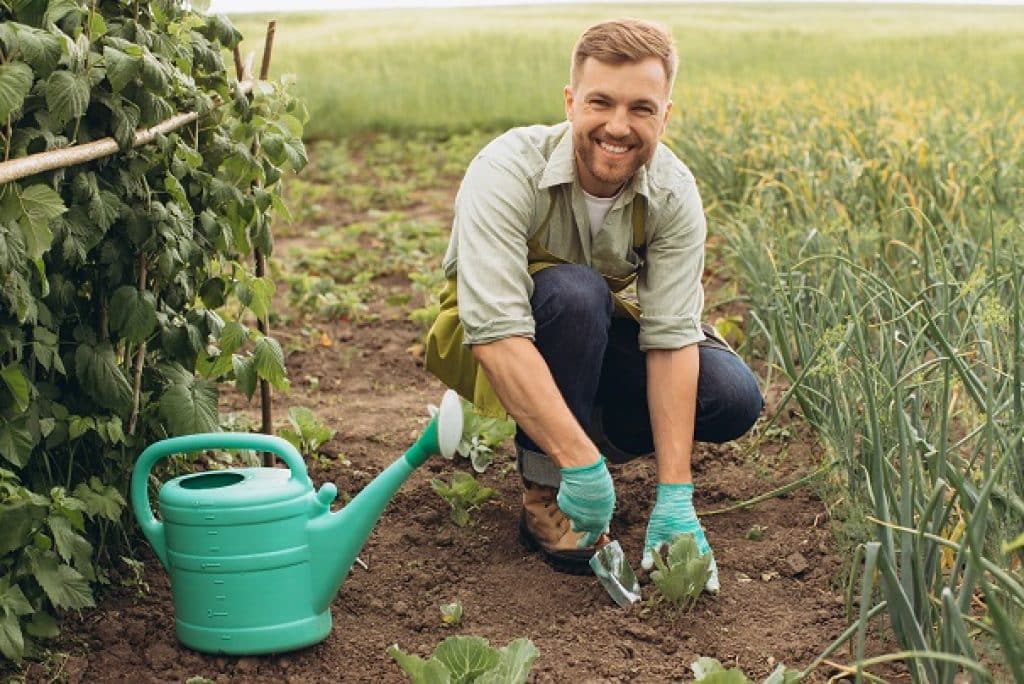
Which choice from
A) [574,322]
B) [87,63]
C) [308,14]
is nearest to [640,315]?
[574,322]

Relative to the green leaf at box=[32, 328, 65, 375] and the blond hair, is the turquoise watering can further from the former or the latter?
the blond hair

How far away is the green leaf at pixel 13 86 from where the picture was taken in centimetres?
179

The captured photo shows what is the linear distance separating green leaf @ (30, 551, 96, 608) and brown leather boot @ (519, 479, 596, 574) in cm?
82

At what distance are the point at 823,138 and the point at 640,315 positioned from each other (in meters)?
2.63

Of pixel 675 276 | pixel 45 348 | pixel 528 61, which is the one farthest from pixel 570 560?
pixel 528 61

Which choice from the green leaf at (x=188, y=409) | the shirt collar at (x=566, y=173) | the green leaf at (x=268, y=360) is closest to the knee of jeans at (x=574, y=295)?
the shirt collar at (x=566, y=173)

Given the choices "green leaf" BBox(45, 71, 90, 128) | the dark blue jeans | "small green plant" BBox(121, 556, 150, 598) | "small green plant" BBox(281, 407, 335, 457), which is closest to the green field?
"small green plant" BBox(281, 407, 335, 457)

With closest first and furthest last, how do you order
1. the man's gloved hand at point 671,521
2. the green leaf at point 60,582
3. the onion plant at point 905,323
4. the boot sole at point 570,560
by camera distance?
the onion plant at point 905,323
the green leaf at point 60,582
the man's gloved hand at point 671,521
the boot sole at point 570,560

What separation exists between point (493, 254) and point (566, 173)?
20 cm

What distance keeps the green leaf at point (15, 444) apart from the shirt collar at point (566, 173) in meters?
0.96

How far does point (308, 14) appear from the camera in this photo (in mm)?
14836

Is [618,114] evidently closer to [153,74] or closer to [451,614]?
[153,74]

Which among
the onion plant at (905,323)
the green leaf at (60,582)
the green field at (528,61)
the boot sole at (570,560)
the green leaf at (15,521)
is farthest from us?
the green field at (528,61)

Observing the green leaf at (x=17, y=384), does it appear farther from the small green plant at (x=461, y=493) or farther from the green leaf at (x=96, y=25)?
the small green plant at (x=461, y=493)
